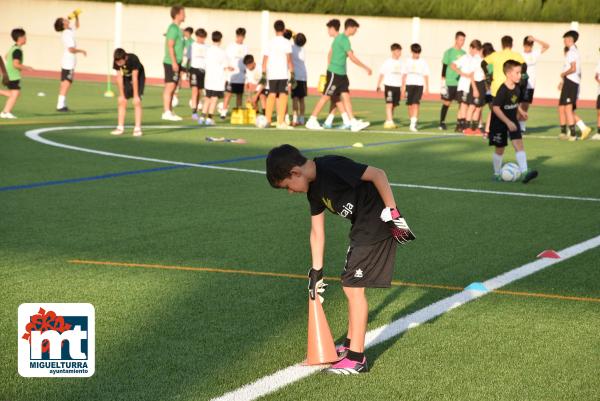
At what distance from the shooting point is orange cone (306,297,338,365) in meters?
5.64

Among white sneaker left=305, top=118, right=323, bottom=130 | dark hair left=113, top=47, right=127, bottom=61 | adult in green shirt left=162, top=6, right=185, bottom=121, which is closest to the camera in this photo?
dark hair left=113, top=47, right=127, bottom=61

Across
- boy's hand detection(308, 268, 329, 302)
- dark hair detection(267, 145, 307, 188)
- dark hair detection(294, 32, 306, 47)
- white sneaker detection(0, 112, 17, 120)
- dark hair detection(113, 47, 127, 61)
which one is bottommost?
white sneaker detection(0, 112, 17, 120)

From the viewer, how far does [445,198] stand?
12.3 m

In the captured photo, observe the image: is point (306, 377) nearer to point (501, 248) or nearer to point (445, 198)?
point (501, 248)

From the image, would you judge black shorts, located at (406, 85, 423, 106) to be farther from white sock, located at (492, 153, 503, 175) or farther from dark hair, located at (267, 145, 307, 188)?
dark hair, located at (267, 145, 307, 188)

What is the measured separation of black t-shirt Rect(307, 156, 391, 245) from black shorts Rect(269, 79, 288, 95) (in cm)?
1632

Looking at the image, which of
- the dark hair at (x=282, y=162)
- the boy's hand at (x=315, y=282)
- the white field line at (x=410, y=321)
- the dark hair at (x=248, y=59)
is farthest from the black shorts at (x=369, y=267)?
the dark hair at (x=248, y=59)

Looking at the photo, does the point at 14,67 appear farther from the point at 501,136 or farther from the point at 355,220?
the point at 355,220

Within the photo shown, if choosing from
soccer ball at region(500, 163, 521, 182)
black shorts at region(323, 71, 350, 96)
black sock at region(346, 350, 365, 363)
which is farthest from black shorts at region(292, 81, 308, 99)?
black sock at region(346, 350, 365, 363)

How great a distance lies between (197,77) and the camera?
79.4 ft

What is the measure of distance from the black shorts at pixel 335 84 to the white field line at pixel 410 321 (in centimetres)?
1247

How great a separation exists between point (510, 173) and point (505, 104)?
38.2 inches

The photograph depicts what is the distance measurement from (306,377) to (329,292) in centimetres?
198

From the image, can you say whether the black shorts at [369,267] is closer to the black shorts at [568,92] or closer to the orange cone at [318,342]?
the orange cone at [318,342]
